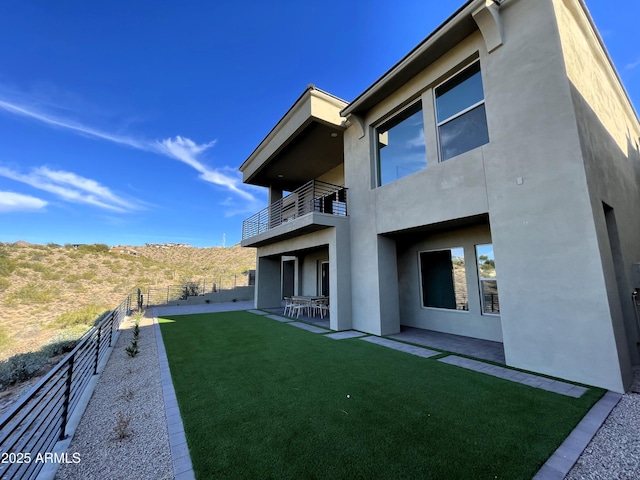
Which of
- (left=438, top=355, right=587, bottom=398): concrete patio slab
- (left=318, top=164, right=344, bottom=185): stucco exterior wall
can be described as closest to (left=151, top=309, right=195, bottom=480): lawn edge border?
(left=438, top=355, right=587, bottom=398): concrete patio slab

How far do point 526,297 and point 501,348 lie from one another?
200 centimetres

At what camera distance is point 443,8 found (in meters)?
7.98

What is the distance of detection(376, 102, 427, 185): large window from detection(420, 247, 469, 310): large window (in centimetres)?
270

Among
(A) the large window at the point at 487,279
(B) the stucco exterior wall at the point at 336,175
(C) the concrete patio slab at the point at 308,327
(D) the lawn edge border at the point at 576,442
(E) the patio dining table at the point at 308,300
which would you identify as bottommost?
(D) the lawn edge border at the point at 576,442

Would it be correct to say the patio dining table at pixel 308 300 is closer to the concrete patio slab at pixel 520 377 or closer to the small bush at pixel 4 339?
the concrete patio slab at pixel 520 377

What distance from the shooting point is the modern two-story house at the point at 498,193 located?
4.21 m

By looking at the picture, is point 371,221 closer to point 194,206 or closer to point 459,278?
point 459,278

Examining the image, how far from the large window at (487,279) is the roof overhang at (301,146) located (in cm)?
599

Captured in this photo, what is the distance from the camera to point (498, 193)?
16.9 feet

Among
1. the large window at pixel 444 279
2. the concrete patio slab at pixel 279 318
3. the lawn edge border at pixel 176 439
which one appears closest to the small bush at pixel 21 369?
the lawn edge border at pixel 176 439

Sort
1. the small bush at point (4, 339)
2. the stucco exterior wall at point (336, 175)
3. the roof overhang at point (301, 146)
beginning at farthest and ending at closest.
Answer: the stucco exterior wall at point (336, 175) → the small bush at point (4, 339) → the roof overhang at point (301, 146)

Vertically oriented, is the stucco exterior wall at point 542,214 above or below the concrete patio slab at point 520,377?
above

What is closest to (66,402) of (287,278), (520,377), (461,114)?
(520,377)

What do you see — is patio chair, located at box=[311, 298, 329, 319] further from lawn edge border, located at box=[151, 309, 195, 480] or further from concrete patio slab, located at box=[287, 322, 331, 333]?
lawn edge border, located at box=[151, 309, 195, 480]
